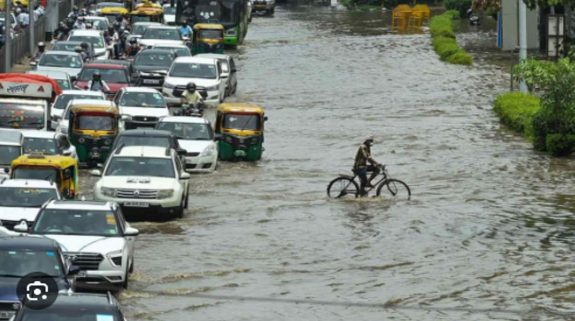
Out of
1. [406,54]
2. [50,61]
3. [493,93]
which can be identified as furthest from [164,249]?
[406,54]

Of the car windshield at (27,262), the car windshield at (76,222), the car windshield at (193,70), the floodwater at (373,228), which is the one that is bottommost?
the floodwater at (373,228)

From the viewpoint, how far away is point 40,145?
3778 cm

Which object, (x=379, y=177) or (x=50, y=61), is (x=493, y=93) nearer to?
(x=50, y=61)

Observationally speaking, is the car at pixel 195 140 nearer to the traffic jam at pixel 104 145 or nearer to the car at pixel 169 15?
the traffic jam at pixel 104 145

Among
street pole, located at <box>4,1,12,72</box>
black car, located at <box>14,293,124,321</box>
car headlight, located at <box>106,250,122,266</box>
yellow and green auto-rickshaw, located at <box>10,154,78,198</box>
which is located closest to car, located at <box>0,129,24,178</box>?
yellow and green auto-rickshaw, located at <box>10,154,78,198</box>

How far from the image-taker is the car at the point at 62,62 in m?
55.5

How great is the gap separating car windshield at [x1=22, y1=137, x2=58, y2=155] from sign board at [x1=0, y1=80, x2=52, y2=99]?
23.6 feet

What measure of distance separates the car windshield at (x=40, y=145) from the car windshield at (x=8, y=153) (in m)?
0.42

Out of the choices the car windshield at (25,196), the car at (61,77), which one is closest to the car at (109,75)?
the car at (61,77)

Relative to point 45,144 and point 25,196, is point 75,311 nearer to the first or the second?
point 25,196

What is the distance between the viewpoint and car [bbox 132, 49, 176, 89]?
56.9 m

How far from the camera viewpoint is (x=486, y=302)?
1027 inches

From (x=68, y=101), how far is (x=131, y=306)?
22.1m

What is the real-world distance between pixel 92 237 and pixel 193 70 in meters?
30.1
